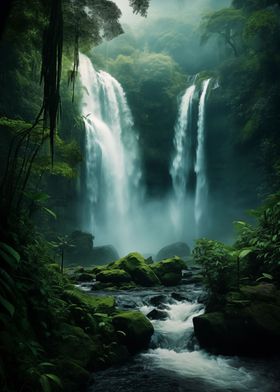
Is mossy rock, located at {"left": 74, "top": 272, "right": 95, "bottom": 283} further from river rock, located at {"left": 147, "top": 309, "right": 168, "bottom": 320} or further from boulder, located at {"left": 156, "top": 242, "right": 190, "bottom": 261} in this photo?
boulder, located at {"left": 156, "top": 242, "right": 190, "bottom": 261}

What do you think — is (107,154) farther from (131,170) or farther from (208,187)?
(208,187)

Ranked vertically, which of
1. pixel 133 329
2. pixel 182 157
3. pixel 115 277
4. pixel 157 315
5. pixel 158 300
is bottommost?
pixel 133 329

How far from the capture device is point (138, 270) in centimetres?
1327

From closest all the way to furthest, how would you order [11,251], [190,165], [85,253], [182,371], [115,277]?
[11,251] → [182,371] → [115,277] → [85,253] → [190,165]

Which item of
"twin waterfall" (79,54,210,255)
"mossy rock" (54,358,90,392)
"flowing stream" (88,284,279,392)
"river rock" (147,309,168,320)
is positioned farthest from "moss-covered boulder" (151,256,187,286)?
"twin waterfall" (79,54,210,255)

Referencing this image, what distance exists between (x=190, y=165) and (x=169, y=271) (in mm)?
19414

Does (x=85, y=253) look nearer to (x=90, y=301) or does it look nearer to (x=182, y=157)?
(x=182, y=157)

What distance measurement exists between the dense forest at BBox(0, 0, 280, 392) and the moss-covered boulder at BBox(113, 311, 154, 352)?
4cm

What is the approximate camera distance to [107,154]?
2938 centimetres

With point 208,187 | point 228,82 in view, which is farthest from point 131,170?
point 228,82

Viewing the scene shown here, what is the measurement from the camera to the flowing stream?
16.0 feet

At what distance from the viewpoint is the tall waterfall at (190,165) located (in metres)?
30.6

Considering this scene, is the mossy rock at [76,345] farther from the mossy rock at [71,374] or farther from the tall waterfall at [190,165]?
the tall waterfall at [190,165]

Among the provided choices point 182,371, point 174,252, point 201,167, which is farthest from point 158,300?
point 201,167
